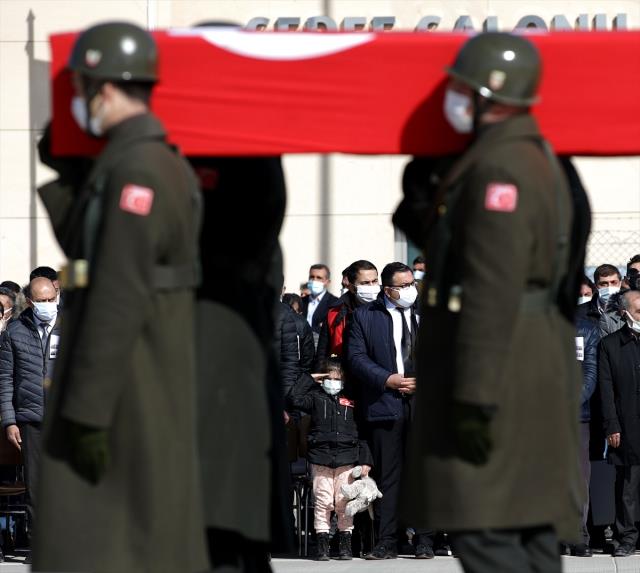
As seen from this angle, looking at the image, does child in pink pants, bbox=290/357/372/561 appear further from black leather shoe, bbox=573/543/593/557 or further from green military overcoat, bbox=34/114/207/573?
green military overcoat, bbox=34/114/207/573

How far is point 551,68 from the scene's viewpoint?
232 inches

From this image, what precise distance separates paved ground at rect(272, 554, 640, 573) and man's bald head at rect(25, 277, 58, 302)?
6.46 feet

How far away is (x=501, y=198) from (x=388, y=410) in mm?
6057

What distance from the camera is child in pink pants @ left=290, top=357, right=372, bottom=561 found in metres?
11.4

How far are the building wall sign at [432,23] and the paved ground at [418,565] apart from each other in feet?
30.5

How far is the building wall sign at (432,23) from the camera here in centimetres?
1938

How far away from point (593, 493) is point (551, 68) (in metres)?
6.45

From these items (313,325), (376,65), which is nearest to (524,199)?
(376,65)

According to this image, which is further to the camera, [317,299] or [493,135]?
[317,299]

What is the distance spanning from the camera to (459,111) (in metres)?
5.64

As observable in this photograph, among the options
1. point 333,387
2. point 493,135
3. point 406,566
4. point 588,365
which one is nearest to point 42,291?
point 333,387

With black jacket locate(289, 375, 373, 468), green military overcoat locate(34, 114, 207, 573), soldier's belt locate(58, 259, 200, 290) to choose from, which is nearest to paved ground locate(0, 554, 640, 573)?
black jacket locate(289, 375, 373, 468)

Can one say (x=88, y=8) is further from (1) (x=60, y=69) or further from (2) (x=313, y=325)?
(1) (x=60, y=69)

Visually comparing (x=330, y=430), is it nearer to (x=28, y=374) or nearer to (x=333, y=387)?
(x=333, y=387)
